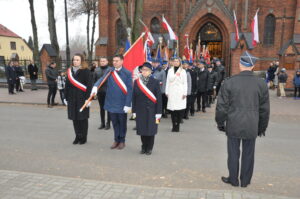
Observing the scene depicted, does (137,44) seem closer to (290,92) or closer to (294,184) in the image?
(294,184)

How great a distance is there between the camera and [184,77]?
7578mm

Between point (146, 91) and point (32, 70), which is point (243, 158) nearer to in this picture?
point (146, 91)

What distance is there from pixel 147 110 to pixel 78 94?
1.62m

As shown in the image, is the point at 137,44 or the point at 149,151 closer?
the point at 149,151

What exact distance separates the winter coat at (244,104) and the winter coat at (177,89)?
356 cm

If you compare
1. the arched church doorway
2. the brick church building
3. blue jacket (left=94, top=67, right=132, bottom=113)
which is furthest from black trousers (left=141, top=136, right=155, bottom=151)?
the arched church doorway

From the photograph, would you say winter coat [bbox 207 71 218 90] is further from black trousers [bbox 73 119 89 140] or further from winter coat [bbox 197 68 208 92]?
black trousers [bbox 73 119 89 140]

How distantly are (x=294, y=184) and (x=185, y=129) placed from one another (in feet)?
12.4

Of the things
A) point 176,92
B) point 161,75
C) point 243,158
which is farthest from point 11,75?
point 243,158

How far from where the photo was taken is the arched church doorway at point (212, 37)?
1000 inches

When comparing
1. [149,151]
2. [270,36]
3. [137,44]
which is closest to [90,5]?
[270,36]

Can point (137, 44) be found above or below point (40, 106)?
above

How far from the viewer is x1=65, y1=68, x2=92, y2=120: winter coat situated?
5.87 m

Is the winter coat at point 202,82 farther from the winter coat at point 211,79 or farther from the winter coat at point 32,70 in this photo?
the winter coat at point 32,70
